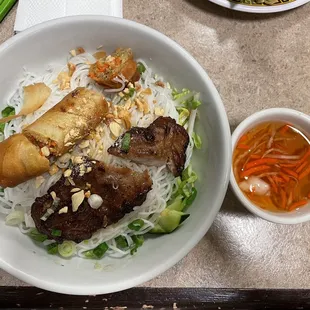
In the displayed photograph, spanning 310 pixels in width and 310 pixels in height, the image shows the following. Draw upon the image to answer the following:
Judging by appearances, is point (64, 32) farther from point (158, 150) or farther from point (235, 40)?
point (235, 40)

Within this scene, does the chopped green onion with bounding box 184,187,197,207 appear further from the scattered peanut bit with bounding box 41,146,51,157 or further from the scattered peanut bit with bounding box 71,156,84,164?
the scattered peanut bit with bounding box 41,146,51,157

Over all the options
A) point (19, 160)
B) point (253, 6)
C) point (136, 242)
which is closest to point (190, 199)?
point (136, 242)

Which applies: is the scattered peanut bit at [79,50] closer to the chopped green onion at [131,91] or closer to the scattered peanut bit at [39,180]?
the chopped green onion at [131,91]

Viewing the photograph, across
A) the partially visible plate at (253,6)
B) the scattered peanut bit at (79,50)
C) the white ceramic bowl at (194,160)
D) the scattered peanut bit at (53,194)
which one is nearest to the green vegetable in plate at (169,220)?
the white ceramic bowl at (194,160)

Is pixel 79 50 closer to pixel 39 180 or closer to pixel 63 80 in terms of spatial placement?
pixel 63 80

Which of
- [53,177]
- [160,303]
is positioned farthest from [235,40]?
[160,303]

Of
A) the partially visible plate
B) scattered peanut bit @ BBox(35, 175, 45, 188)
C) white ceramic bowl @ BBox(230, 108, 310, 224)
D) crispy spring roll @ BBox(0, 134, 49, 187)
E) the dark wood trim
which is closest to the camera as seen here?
crispy spring roll @ BBox(0, 134, 49, 187)

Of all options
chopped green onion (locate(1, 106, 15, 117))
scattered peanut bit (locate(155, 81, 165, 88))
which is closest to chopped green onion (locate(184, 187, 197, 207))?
scattered peanut bit (locate(155, 81, 165, 88))
